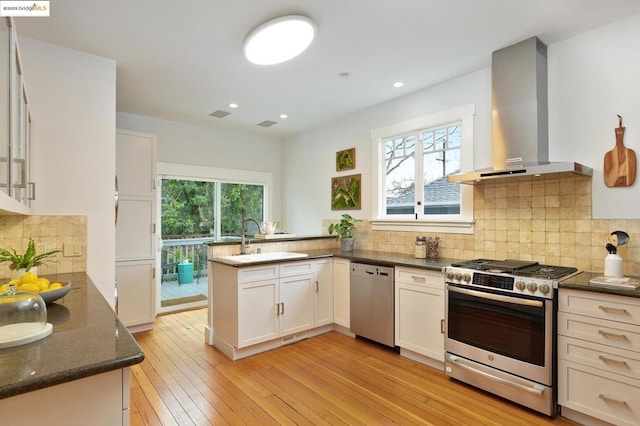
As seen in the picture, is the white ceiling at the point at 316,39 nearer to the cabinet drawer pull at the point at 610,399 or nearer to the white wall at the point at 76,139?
the white wall at the point at 76,139

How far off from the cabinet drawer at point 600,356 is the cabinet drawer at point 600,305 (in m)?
0.19

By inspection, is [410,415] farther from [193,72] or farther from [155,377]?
[193,72]

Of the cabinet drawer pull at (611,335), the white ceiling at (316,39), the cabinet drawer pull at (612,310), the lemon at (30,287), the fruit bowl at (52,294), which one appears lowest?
the cabinet drawer pull at (611,335)

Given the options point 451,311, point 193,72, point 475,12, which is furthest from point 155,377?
point 475,12

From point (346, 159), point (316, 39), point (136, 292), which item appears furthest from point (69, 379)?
point (346, 159)

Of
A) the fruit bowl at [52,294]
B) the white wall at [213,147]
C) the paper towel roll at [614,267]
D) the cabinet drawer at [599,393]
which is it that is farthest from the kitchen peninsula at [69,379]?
the white wall at [213,147]

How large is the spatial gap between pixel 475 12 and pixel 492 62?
0.76 m

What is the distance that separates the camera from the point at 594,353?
211cm

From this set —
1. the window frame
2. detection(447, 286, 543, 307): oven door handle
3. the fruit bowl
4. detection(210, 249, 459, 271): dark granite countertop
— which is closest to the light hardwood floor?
detection(447, 286, 543, 307): oven door handle

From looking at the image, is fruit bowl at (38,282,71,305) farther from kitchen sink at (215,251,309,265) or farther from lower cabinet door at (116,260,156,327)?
lower cabinet door at (116,260,156,327)

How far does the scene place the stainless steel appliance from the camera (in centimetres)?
225

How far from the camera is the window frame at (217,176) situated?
15.8ft

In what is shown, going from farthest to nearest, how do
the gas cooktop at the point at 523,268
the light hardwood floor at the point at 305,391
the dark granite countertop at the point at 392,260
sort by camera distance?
the dark granite countertop at the point at 392,260 → the gas cooktop at the point at 523,268 → the light hardwood floor at the point at 305,391

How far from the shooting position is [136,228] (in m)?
4.02
